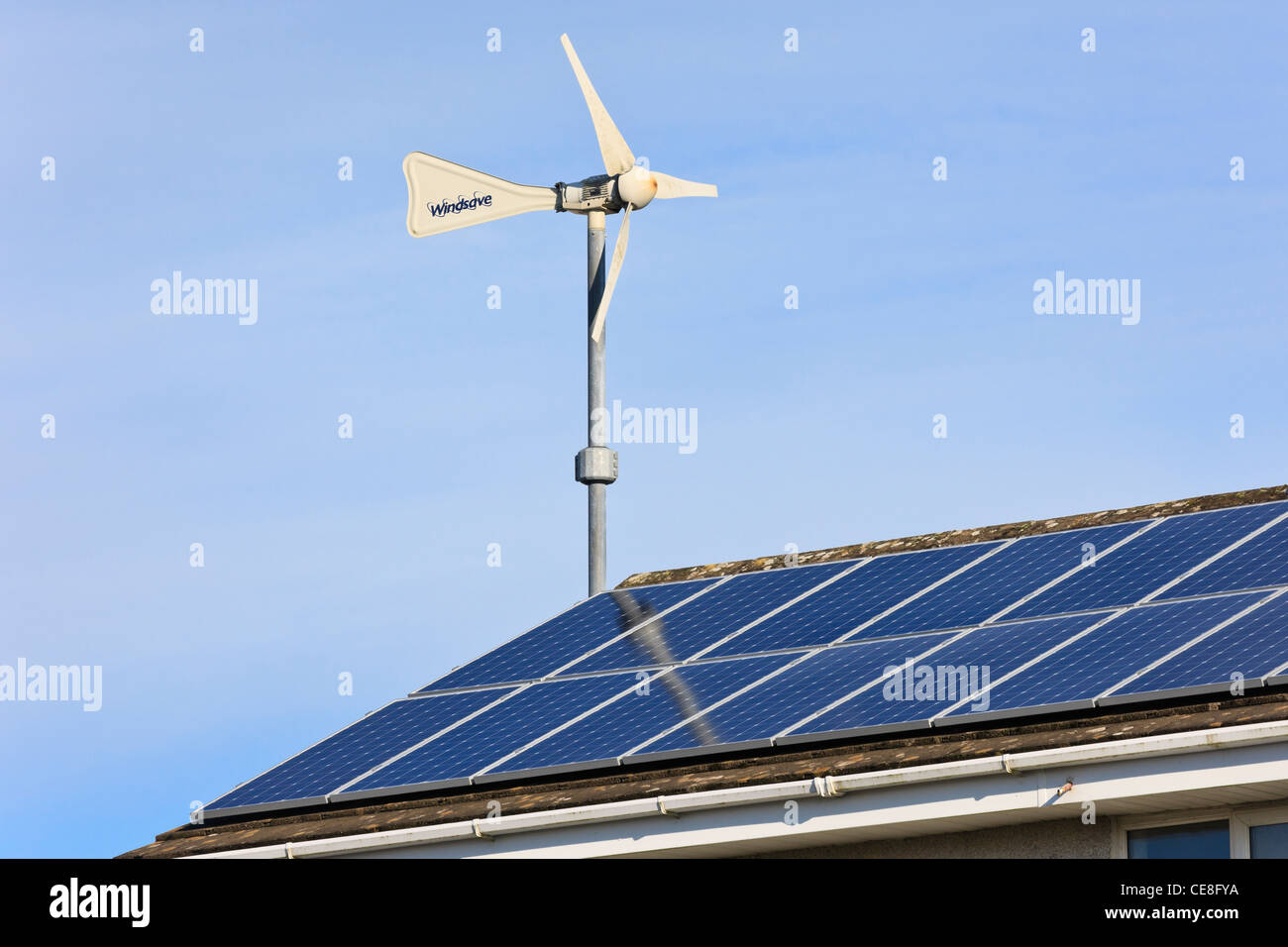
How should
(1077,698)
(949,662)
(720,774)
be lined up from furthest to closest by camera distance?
1. (949,662)
2. (720,774)
3. (1077,698)

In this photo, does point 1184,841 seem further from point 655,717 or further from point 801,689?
point 655,717

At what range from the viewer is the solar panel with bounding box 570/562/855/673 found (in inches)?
1037

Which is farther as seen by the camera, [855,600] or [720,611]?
[720,611]

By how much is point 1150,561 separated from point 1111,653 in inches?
123

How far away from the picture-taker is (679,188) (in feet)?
124

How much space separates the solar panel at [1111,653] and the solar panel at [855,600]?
11.9ft

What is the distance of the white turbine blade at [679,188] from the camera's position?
3722cm

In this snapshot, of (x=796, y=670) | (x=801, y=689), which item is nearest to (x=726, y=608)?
(x=796, y=670)

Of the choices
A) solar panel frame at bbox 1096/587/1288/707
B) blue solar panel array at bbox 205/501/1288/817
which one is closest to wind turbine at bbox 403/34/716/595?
blue solar panel array at bbox 205/501/1288/817

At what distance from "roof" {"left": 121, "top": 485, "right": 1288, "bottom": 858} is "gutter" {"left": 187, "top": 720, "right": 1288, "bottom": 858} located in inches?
6.4

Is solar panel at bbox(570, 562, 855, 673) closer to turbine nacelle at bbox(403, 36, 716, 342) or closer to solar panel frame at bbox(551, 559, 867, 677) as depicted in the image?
solar panel frame at bbox(551, 559, 867, 677)
